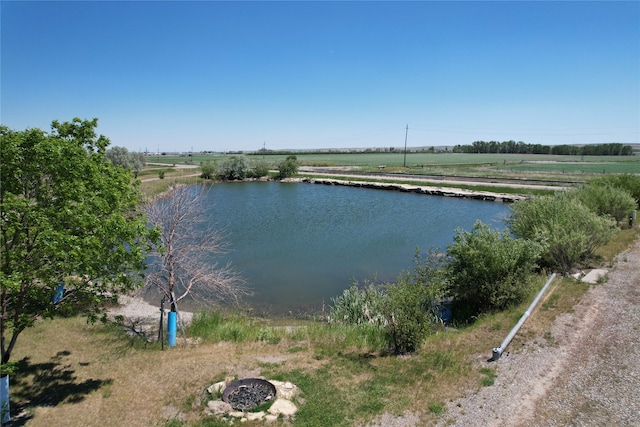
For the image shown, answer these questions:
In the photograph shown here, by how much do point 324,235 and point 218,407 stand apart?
21.9 metres

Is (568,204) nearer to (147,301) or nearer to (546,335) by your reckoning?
(546,335)

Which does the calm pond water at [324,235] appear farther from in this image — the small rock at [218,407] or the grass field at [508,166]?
the grass field at [508,166]

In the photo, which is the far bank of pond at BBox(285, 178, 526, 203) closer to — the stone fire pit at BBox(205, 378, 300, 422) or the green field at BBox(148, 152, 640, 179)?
the green field at BBox(148, 152, 640, 179)

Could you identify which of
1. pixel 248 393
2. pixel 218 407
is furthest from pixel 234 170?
pixel 218 407

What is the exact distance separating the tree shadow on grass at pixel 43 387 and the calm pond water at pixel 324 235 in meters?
7.78

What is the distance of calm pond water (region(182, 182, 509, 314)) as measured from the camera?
19.5 m

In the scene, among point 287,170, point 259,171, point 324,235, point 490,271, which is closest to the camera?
point 490,271

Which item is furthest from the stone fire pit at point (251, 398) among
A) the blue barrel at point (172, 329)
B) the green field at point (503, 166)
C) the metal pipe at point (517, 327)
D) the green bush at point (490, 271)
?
the green field at point (503, 166)

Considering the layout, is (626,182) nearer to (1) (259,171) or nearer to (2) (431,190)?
(2) (431,190)

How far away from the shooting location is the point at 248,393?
8805 millimetres

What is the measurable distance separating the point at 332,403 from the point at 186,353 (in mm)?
5003

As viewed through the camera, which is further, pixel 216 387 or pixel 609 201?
pixel 609 201

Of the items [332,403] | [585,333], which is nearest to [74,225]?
[332,403]

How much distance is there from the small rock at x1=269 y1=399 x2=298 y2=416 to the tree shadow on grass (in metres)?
4.46
